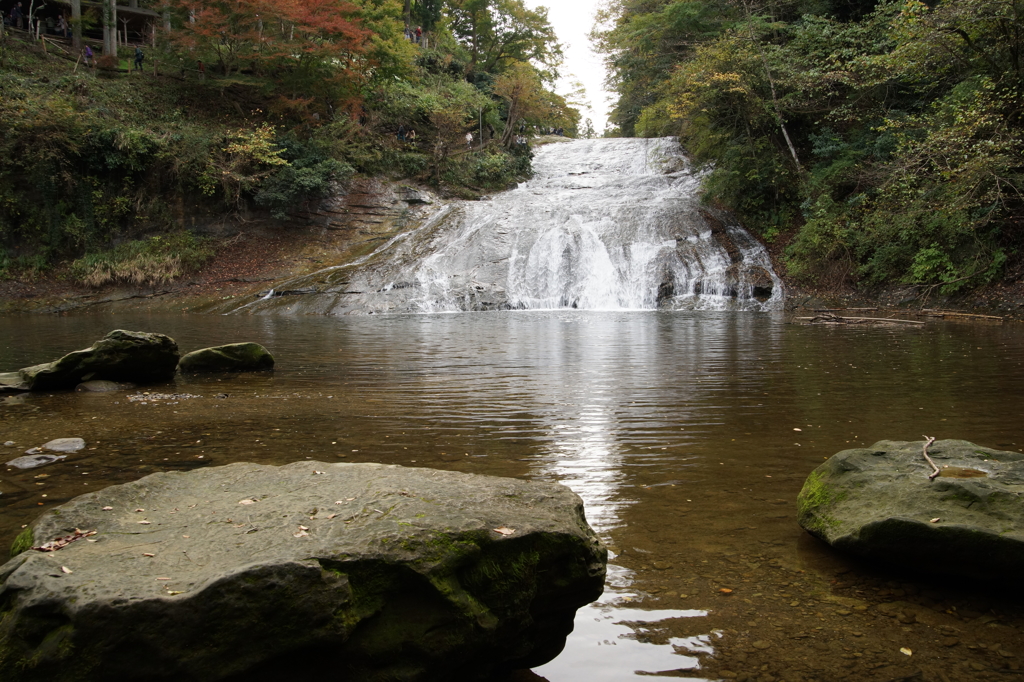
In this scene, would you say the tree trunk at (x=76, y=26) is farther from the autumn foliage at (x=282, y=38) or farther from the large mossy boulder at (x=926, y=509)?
the large mossy boulder at (x=926, y=509)

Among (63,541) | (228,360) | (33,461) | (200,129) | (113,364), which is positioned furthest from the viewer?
(200,129)

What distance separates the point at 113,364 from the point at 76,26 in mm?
27487

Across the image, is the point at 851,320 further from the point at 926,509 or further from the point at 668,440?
the point at 926,509

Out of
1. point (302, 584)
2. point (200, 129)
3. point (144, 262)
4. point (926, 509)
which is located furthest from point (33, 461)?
point (200, 129)

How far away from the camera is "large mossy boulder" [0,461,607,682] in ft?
6.46

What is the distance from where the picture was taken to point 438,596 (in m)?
2.34

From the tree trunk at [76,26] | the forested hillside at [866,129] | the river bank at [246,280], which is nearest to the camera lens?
the forested hillside at [866,129]

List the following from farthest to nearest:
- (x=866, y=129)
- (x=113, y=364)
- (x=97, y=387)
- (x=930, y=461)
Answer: (x=866, y=129) → (x=113, y=364) → (x=97, y=387) → (x=930, y=461)

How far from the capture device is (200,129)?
25.5m

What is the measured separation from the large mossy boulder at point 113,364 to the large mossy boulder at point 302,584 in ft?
20.2

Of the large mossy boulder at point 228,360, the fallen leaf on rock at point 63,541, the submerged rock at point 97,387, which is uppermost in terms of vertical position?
the large mossy boulder at point 228,360

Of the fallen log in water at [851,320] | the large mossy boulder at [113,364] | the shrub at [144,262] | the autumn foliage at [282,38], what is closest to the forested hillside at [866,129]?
the fallen log in water at [851,320]

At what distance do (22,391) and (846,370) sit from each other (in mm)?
9997

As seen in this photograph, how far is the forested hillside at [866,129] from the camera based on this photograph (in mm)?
13055
